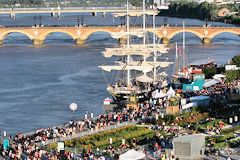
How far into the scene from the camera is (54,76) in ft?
269

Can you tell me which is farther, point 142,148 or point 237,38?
point 237,38

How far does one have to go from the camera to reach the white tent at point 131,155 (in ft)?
114

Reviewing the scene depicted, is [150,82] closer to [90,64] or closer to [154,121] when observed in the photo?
[154,121]

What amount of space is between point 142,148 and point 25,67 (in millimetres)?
55278

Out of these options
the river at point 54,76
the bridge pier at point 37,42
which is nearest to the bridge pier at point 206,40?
the river at point 54,76

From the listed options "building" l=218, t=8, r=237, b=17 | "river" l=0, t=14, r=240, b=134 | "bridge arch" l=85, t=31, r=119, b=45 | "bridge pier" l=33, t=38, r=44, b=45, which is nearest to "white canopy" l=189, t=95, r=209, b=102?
"river" l=0, t=14, r=240, b=134

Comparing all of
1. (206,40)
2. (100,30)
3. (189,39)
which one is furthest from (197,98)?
(189,39)

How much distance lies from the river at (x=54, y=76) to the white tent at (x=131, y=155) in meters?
19.1

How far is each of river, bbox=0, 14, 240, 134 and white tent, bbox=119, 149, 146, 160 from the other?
62.5 feet

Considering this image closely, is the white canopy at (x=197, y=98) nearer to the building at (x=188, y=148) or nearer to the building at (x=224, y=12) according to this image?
the building at (x=188, y=148)

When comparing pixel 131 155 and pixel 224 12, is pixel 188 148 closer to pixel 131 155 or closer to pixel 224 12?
pixel 131 155

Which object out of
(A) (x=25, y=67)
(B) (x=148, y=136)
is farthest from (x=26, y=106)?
(A) (x=25, y=67)

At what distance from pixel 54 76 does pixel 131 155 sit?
48.0m

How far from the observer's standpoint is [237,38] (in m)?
129
